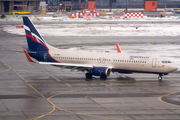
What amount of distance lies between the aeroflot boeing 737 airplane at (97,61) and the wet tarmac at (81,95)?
5.35 feet

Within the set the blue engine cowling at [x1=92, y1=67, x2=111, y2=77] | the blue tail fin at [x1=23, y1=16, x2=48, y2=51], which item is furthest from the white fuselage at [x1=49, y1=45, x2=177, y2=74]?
the blue tail fin at [x1=23, y1=16, x2=48, y2=51]

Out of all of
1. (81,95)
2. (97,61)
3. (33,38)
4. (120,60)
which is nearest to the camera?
(81,95)

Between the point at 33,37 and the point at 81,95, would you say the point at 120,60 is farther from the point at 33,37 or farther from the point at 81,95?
the point at 33,37

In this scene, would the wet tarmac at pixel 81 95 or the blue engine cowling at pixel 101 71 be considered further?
the blue engine cowling at pixel 101 71

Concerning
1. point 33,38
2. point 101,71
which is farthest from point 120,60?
point 33,38

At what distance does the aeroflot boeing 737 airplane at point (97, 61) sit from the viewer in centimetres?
4416

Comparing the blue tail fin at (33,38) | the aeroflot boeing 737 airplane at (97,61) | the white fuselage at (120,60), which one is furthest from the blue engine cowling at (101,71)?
the blue tail fin at (33,38)

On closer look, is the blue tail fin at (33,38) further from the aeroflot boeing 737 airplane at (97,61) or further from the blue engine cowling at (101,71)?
the blue engine cowling at (101,71)

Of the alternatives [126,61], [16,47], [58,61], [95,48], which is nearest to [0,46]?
[16,47]

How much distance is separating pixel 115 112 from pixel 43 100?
878cm

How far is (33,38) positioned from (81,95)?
17601 mm

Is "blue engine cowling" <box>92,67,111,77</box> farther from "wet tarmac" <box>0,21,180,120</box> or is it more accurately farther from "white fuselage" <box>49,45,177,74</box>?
"white fuselage" <box>49,45,177,74</box>

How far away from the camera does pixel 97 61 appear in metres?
46.2

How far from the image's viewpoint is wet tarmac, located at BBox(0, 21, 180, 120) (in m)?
29.3
